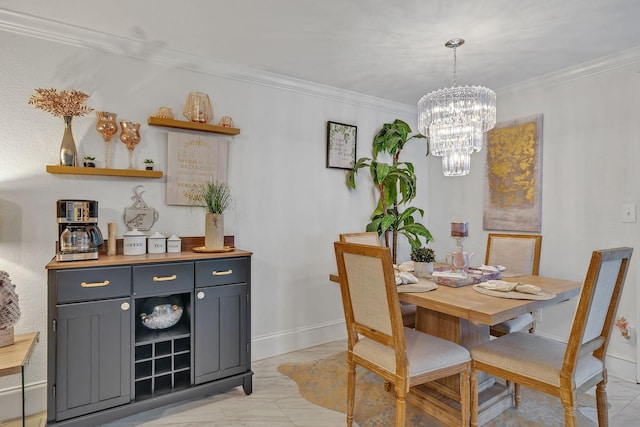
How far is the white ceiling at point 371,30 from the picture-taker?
2.05m

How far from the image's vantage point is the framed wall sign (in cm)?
344

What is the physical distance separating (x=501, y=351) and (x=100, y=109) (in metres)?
2.83

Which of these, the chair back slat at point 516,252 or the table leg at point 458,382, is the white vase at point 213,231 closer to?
the table leg at point 458,382

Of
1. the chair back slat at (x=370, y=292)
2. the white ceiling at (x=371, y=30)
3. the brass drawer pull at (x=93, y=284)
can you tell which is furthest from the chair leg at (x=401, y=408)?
the white ceiling at (x=371, y=30)

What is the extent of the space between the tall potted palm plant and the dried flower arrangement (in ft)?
7.42

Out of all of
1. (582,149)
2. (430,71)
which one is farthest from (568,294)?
(430,71)

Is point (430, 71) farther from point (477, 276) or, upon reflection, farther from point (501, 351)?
point (501, 351)

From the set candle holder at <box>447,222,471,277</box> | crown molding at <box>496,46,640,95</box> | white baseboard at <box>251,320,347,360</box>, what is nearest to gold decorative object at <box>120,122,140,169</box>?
white baseboard at <box>251,320,347,360</box>

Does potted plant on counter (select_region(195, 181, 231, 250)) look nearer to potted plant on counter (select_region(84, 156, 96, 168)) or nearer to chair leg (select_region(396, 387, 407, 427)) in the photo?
potted plant on counter (select_region(84, 156, 96, 168))

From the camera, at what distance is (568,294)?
78.1 inches

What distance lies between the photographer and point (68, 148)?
7.31ft

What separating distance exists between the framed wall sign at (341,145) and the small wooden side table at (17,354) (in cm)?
251

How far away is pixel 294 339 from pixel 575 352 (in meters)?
2.19

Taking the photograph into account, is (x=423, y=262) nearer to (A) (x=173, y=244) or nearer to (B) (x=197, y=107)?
(A) (x=173, y=244)
